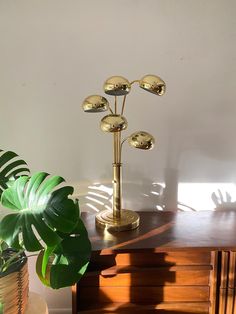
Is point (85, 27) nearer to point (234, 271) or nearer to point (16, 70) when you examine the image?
point (16, 70)

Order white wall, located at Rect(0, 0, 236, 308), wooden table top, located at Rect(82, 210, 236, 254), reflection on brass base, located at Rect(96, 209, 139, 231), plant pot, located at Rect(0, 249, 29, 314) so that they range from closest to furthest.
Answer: plant pot, located at Rect(0, 249, 29, 314) → wooden table top, located at Rect(82, 210, 236, 254) → reflection on brass base, located at Rect(96, 209, 139, 231) → white wall, located at Rect(0, 0, 236, 308)

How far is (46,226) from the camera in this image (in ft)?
2.80

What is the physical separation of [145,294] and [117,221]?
0.29 meters

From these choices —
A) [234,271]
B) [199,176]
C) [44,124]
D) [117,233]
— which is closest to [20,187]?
[117,233]

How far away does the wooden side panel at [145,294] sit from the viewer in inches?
48.4

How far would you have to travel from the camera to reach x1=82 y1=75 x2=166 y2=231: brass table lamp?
1.18 meters

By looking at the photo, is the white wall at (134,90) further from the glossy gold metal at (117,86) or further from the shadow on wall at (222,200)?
the glossy gold metal at (117,86)

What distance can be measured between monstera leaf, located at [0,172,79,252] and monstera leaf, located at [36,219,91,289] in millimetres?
163

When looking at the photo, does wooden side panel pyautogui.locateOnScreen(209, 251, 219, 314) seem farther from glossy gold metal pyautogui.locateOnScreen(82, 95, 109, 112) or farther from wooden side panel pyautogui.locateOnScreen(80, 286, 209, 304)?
glossy gold metal pyautogui.locateOnScreen(82, 95, 109, 112)

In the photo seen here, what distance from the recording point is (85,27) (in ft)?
4.60

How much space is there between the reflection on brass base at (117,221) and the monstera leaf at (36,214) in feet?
1.32

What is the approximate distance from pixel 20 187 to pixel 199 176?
0.90 metres

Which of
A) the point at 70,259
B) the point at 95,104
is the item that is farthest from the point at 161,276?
the point at 95,104

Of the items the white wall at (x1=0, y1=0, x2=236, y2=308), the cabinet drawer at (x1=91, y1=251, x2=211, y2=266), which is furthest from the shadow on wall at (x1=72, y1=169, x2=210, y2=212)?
the cabinet drawer at (x1=91, y1=251, x2=211, y2=266)
